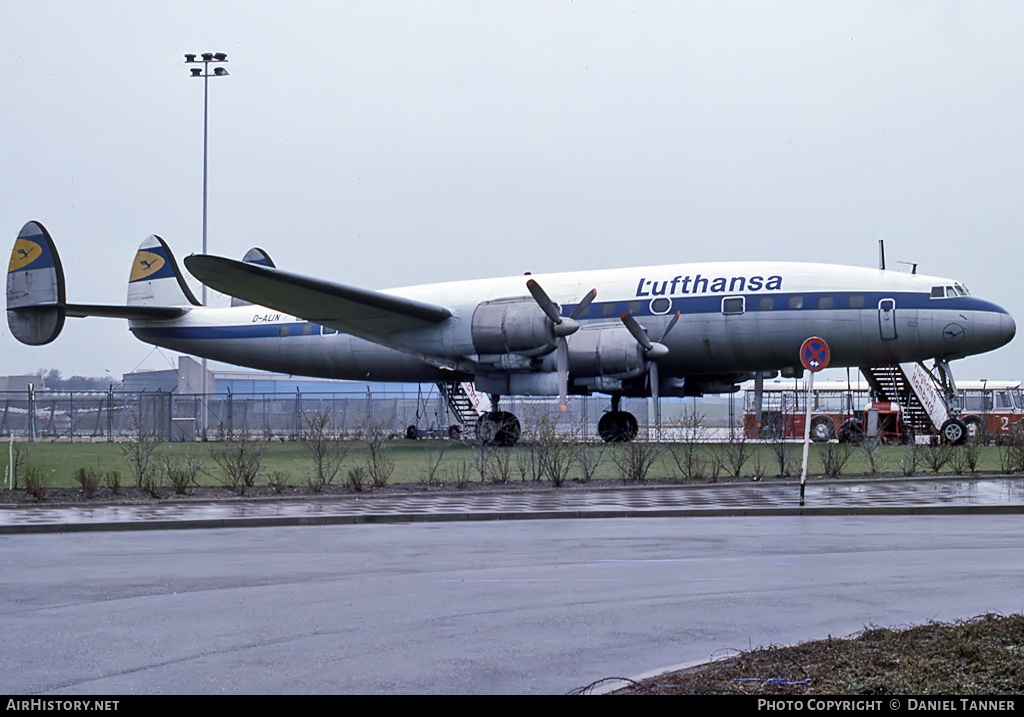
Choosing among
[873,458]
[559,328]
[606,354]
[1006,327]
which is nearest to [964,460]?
[873,458]

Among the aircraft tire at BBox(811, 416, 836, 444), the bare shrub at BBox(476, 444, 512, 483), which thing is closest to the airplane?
the bare shrub at BBox(476, 444, 512, 483)

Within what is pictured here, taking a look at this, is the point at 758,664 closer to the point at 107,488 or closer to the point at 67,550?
the point at 67,550

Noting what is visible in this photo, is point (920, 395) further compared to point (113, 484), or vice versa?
point (920, 395)

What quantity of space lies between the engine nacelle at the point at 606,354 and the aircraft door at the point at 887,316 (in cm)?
650

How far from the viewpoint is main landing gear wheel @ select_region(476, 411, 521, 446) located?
101 feet

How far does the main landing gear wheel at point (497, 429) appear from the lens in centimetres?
3078

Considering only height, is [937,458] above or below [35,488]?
above

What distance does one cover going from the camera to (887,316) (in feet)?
93.6

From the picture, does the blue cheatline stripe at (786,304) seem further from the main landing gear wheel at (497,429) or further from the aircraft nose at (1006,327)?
the main landing gear wheel at (497,429)

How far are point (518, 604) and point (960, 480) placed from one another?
50.6 ft

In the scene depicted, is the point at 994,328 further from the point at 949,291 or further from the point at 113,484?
the point at 113,484

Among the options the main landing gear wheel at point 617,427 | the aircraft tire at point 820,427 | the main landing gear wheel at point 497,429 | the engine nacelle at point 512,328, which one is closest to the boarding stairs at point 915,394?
the main landing gear wheel at point 617,427

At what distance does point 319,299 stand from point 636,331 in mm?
8946
